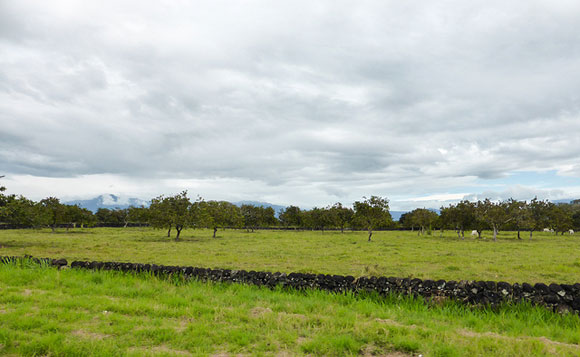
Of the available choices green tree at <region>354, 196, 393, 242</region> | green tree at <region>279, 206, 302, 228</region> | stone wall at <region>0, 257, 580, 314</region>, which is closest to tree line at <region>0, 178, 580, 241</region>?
green tree at <region>354, 196, 393, 242</region>

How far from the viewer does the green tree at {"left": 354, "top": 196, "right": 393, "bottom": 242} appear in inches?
2227

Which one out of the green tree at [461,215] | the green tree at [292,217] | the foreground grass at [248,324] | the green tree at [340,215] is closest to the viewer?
the foreground grass at [248,324]

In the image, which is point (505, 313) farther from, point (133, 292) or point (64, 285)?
point (64, 285)

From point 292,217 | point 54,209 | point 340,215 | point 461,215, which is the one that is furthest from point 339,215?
point 54,209

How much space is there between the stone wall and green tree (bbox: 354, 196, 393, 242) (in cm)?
4355

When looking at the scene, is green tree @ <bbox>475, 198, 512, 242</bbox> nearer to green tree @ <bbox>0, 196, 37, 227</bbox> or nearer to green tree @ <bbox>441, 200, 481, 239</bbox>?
green tree @ <bbox>441, 200, 481, 239</bbox>

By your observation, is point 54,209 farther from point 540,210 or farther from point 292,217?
point 540,210

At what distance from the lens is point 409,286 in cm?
1288

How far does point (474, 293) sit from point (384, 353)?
245 inches

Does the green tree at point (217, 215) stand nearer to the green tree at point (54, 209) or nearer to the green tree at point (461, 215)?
the green tree at point (54, 209)

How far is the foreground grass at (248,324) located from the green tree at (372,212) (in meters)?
45.0

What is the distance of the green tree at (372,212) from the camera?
5656 cm

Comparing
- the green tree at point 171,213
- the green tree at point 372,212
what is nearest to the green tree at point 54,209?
the green tree at point 171,213

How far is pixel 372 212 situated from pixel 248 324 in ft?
164
